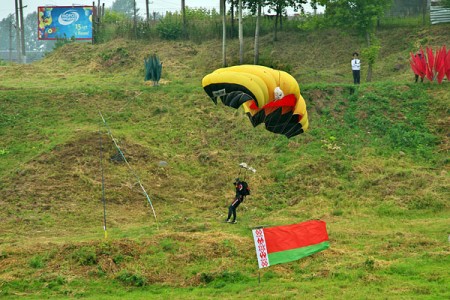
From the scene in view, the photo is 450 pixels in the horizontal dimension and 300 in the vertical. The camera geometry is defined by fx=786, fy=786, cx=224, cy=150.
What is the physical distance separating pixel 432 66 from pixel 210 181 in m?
13.3

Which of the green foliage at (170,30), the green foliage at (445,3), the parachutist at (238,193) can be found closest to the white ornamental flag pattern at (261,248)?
the parachutist at (238,193)

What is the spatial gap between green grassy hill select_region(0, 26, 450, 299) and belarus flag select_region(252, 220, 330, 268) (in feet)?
1.80

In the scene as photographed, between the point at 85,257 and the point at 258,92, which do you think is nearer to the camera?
the point at 85,257

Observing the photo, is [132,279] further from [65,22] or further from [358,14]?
[65,22]

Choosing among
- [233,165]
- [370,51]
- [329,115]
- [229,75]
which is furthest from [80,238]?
[370,51]

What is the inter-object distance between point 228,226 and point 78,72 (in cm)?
2279

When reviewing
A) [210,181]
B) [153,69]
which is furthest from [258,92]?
[153,69]

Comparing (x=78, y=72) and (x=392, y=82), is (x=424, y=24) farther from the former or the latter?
(x=78, y=72)

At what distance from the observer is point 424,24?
156 feet

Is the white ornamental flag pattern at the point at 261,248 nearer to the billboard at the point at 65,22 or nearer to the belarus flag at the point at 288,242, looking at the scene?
the belarus flag at the point at 288,242

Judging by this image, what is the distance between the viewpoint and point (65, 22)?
6181cm

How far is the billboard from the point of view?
6172cm

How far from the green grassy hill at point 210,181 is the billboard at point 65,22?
1668 centimetres

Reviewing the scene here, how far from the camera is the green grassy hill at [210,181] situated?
19.6 m
